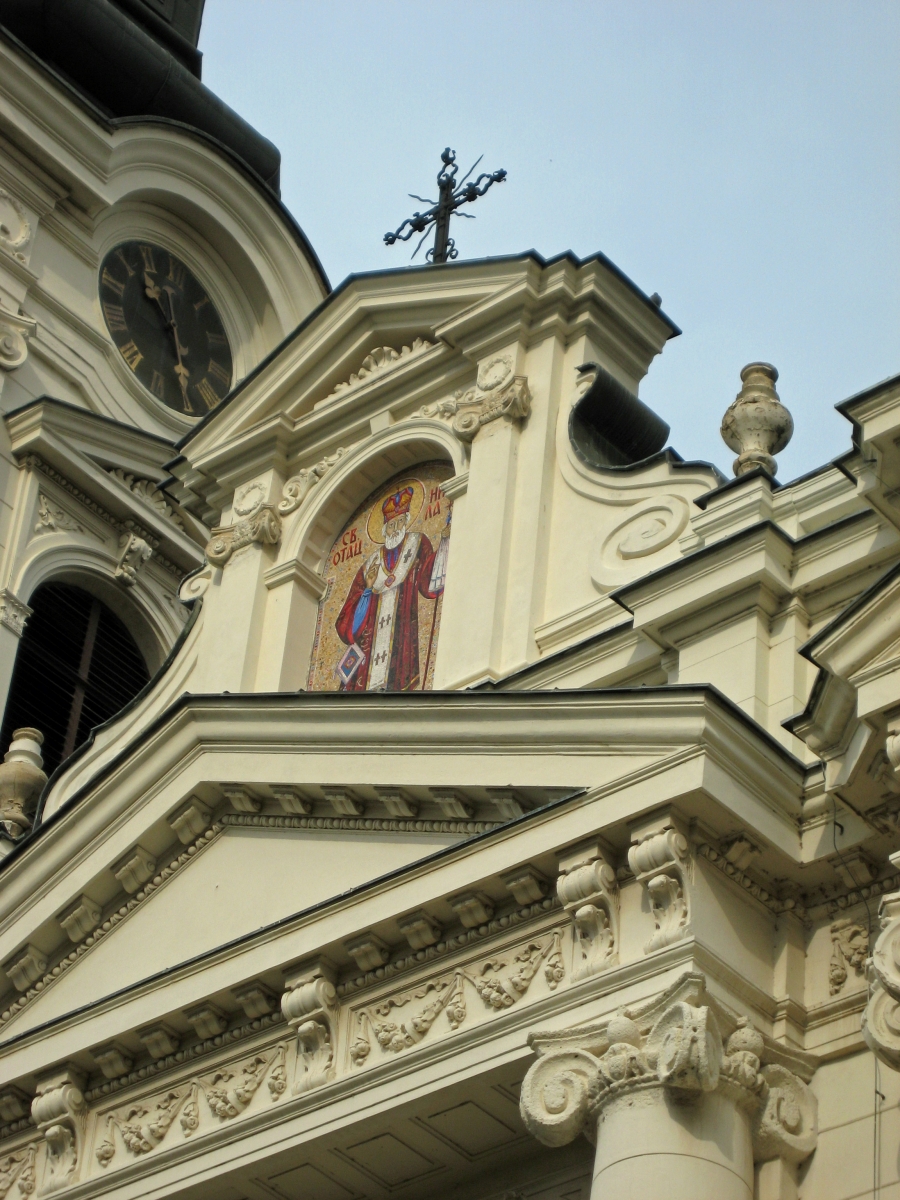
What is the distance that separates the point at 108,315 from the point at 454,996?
12370 mm

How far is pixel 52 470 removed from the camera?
19969 millimetres

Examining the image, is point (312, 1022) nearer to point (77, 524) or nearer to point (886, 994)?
point (886, 994)

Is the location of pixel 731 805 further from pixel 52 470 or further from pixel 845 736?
pixel 52 470

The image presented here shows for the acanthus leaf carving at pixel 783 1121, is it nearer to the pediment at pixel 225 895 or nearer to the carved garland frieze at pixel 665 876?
the carved garland frieze at pixel 665 876

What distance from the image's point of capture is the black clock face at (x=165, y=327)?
72.3 ft

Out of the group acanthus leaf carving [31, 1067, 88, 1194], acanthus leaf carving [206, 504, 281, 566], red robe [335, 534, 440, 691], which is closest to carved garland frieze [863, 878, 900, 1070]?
red robe [335, 534, 440, 691]

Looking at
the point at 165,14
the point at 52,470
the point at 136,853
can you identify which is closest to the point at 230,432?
the point at 136,853

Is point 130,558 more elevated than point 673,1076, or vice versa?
point 130,558

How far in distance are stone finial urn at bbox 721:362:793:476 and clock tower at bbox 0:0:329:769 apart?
23.1 feet

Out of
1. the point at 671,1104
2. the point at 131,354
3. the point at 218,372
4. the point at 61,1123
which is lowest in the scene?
the point at 671,1104

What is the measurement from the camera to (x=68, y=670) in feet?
64.2

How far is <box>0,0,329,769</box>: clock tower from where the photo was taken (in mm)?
19734

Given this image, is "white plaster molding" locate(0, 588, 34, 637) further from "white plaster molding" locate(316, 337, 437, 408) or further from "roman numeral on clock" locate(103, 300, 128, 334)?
"white plaster molding" locate(316, 337, 437, 408)

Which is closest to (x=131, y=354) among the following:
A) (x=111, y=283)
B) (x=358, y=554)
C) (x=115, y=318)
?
(x=115, y=318)
